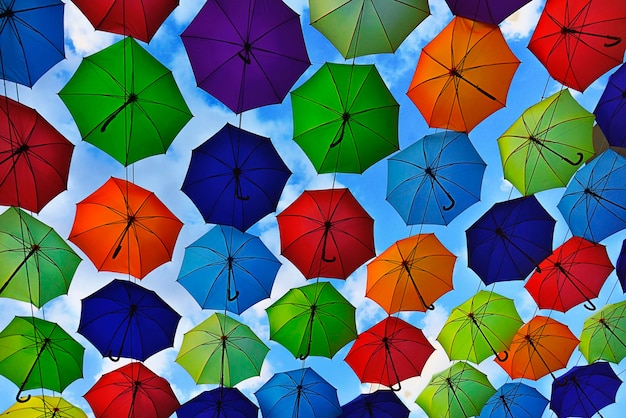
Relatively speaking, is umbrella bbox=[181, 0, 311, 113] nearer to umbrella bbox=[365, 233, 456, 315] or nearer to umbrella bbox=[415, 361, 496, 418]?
umbrella bbox=[365, 233, 456, 315]

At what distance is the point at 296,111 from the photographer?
943cm

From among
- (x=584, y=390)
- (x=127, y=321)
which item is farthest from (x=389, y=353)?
(x=127, y=321)

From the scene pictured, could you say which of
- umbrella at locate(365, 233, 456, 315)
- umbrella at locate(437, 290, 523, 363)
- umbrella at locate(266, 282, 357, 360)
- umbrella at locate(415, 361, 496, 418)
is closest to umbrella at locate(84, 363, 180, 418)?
umbrella at locate(266, 282, 357, 360)

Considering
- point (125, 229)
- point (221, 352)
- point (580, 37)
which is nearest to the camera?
point (580, 37)

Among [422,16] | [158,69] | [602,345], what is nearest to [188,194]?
[158,69]

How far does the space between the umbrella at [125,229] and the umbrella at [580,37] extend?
856cm

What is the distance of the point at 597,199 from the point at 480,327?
422 cm

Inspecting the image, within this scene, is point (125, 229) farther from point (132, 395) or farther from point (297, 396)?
point (297, 396)

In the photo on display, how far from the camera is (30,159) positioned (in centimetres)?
891

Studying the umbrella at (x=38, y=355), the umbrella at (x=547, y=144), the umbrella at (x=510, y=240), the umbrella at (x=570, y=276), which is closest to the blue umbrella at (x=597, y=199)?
the umbrella at (x=570, y=276)

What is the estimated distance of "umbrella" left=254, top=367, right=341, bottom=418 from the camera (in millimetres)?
12070

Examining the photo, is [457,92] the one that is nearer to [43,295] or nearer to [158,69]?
[158,69]

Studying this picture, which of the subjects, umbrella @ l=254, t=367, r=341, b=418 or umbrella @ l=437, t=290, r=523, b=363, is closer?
umbrella @ l=437, t=290, r=523, b=363

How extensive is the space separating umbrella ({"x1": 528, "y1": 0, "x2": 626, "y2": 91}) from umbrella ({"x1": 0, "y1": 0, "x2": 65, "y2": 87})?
8.82 meters
